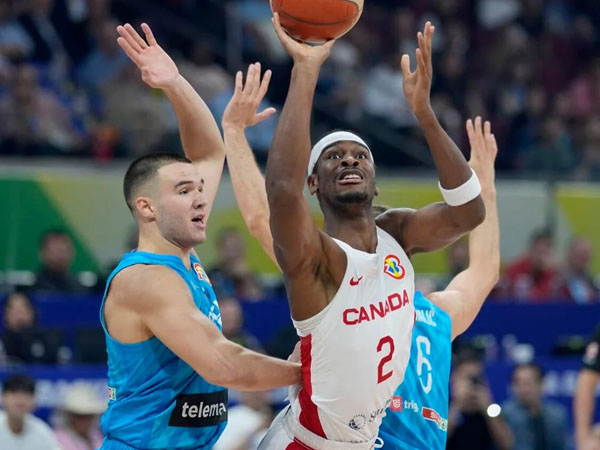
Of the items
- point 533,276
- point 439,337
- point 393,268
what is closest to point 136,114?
point 533,276

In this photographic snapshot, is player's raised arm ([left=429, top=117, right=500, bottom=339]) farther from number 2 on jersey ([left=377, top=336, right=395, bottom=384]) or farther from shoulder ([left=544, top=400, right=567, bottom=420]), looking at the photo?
shoulder ([left=544, top=400, right=567, bottom=420])

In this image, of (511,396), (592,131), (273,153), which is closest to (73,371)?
(511,396)

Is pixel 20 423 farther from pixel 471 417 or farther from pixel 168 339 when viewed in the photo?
pixel 168 339

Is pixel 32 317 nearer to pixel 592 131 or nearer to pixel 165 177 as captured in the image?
pixel 165 177

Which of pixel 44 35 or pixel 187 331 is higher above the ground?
pixel 44 35

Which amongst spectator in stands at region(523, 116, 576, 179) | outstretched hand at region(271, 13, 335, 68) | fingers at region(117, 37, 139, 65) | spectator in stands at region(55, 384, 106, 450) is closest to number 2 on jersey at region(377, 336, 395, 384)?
outstretched hand at region(271, 13, 335, 68)

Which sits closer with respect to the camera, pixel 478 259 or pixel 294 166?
pixel 294 166

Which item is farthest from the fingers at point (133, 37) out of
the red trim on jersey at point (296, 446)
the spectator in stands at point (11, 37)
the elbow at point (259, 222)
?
the spectator in stands at point (11, 37)

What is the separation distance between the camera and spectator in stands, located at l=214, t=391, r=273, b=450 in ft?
33.8

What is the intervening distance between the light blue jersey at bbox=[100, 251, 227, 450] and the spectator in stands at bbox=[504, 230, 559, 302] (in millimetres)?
8995

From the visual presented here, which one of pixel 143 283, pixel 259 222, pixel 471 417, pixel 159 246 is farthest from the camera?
pixel 471 417

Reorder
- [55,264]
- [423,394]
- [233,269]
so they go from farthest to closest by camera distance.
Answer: [233,269] → [55,264] → [423,394]

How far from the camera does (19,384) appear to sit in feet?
31.9

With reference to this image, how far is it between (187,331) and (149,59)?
1879 mm
